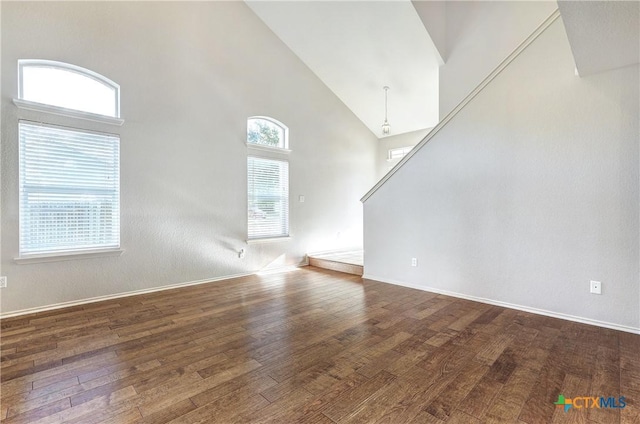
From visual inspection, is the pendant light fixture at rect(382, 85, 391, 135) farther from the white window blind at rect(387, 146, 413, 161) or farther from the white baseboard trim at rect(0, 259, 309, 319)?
the white baseboard trim at rect(0, 259, 309, 319)

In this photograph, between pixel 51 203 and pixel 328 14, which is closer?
pixel 51 203

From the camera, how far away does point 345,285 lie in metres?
4.38

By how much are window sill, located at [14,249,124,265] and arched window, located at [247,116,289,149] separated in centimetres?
259

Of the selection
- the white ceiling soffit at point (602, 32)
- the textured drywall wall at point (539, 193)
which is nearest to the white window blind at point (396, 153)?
the textured drywall wall at point (539, 193)

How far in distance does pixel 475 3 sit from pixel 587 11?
3.34 meters

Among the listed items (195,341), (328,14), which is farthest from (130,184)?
(328,14)

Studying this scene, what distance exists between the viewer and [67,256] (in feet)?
11.3

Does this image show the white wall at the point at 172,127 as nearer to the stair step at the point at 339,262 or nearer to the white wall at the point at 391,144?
the stair step at the point at 339,262

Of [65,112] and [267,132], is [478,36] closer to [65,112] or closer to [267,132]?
[267,132]

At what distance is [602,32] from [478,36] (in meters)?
2.87

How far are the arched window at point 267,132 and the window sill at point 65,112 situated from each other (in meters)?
1.96

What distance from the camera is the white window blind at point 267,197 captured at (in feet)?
17.1

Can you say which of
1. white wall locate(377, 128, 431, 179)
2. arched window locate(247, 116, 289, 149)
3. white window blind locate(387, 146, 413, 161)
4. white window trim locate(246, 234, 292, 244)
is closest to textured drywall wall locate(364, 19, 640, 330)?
white window trim locate(246, 234, 292, 244)

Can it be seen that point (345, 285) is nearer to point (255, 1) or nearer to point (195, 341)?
point (195, 341)
